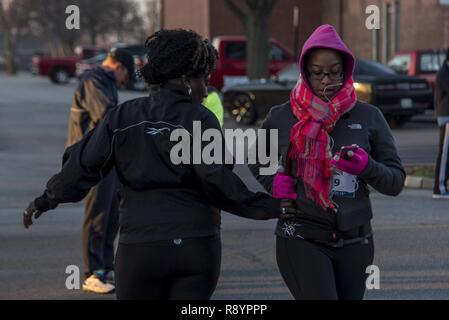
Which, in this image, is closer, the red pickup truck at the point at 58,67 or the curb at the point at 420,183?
the curb at the point at 420,183

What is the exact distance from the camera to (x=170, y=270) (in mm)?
4441

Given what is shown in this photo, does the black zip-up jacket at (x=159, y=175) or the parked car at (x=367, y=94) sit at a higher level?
the black zip-up jacket at (x=159, y=175)

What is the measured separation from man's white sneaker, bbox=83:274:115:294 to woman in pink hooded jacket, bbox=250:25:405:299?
3372mm

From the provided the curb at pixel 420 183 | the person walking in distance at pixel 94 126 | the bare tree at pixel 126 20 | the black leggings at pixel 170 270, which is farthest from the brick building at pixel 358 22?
the bare tree at pixel 126 20

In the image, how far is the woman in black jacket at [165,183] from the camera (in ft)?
14.5

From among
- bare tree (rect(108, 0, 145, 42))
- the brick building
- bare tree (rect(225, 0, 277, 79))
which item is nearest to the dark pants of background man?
bare tree (rect(225, 0, 277, 79))

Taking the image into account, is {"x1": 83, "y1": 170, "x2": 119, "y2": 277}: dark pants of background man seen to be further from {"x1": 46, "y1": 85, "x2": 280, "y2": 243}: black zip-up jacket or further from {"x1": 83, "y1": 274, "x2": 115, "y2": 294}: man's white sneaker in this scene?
A: {"x1": 46, "y1": 85, "x2": 280, "y2": 243}: black zip-up jacket

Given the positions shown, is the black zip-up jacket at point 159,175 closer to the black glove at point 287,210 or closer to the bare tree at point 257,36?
the black glove at point 287,210

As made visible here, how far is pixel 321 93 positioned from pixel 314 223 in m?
0.61

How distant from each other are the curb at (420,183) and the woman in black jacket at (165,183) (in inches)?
408

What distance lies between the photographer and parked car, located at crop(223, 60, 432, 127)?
23625 mm

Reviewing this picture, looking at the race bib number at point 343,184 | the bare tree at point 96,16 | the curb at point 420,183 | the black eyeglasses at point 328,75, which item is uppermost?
the bare tree at point 96,16

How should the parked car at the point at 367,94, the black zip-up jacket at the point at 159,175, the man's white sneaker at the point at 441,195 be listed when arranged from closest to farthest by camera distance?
the black zip-up jacket at the point at 159,175 < the man's white sneaker at the point at 441,195 < the parked car at the point at 367,94
